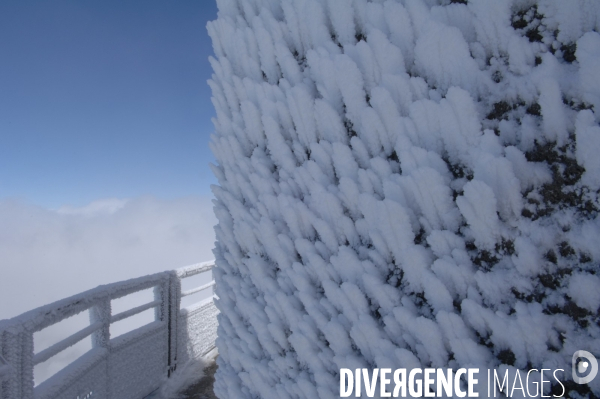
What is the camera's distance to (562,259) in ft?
2.65

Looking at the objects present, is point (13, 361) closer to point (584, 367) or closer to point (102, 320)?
point (102, 320)

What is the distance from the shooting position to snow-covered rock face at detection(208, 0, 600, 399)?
81cm

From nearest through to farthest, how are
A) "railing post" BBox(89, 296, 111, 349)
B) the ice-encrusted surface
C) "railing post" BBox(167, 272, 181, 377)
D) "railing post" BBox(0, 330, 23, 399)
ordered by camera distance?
"railing post" BBox(0, 330, 23, 399) < "railing post" BBox(89, 296, 111, 349) < "railing post" BBox(167, 272, 181, 377) < the ice-encrusted surface

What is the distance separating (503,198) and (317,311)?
0.68 metres

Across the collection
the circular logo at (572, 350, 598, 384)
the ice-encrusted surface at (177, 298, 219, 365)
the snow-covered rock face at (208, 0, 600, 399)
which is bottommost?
the ice-encrusted surface at (177, 298, 219, 365)

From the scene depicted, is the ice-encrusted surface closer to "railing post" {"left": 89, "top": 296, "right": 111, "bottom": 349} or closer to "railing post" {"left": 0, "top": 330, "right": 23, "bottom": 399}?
"railing post" {"left": 89, "top": 296, "right": 111, "bottom": 349}

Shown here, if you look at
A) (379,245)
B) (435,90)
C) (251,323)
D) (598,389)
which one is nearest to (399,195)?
(379,245)

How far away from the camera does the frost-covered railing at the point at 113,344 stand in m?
1.57

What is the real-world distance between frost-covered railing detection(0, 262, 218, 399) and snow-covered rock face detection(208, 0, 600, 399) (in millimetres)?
1049

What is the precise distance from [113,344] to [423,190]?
8.12ft

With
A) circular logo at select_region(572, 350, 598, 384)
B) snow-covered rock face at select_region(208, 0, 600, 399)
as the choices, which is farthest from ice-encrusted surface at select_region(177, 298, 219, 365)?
circular logo at select_region(572, 350, 598, 384)

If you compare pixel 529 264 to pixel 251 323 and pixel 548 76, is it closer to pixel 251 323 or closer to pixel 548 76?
pixel 548 76

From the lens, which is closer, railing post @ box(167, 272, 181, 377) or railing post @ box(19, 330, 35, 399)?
railing post @ box(19, 330, 35, 399)

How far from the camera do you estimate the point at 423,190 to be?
3.11 ft
